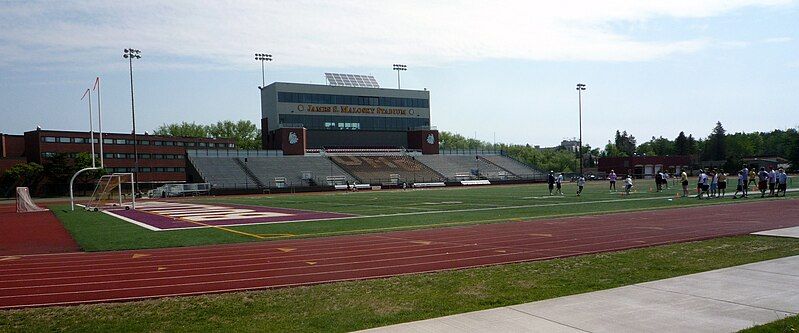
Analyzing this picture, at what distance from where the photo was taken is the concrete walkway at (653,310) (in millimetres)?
6352

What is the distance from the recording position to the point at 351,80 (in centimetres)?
8719

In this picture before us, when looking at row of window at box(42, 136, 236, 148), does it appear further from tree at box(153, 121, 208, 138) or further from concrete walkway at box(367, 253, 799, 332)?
concrete walkway at box(367, 253, 799, 332)

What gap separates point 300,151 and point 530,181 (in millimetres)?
30662

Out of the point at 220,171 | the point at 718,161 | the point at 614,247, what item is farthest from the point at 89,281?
the point at 718,161

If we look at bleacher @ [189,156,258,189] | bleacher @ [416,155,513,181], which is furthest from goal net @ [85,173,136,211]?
bleacher @ [416,155,513,181]

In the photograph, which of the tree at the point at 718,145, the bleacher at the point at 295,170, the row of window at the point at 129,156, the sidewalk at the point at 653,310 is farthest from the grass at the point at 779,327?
the tree at the point at 718,145

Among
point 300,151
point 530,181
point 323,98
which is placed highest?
point 323,98

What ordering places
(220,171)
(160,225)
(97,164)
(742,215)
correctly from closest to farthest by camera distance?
(742,215), (160,225), (220,171), (97,164)

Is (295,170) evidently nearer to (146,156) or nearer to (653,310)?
(146,156)

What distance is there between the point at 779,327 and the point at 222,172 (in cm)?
6555

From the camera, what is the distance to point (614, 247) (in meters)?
13.3

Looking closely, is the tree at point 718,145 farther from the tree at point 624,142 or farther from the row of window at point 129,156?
the row of window at point 129,156

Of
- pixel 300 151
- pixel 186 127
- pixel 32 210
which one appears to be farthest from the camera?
pixel 186 127

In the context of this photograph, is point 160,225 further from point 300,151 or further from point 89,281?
point 300,151
